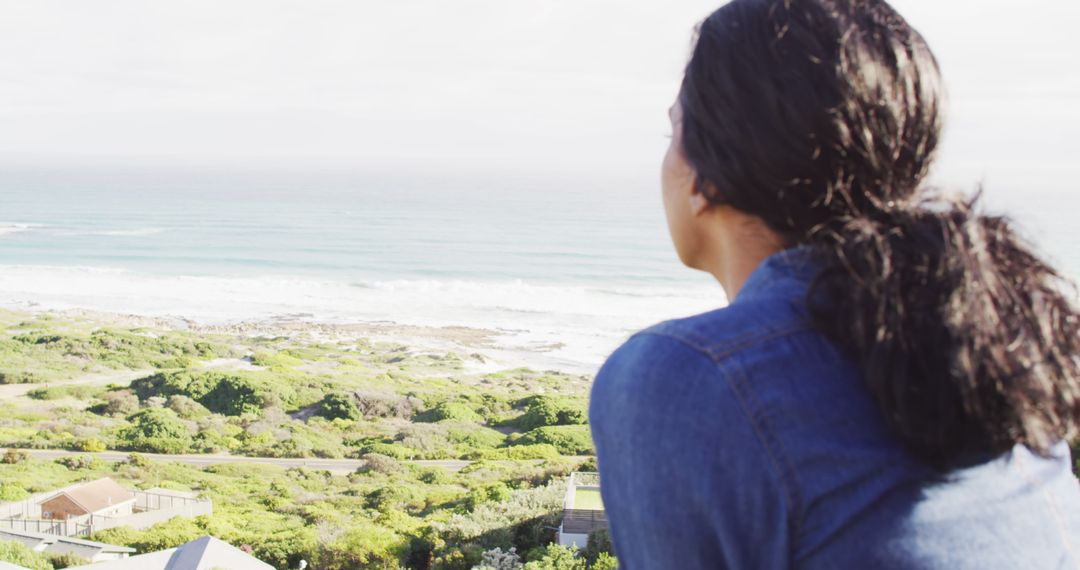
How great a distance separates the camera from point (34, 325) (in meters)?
33.0

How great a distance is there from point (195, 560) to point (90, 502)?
5.64 meters

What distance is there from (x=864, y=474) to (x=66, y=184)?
112170 mm

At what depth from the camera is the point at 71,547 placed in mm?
12828

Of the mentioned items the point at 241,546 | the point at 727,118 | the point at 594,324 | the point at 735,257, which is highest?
the point at 727,118

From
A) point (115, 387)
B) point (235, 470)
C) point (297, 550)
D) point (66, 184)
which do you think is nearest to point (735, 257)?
point (297, 550)

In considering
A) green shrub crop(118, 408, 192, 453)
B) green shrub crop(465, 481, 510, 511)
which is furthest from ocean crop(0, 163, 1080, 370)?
green shrub crop(465, 481, 510, 511)

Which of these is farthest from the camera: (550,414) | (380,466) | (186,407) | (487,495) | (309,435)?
(186,407)

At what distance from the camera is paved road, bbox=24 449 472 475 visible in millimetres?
19609

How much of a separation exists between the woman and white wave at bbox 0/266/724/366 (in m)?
30.3

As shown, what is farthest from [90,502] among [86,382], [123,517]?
[86,382]

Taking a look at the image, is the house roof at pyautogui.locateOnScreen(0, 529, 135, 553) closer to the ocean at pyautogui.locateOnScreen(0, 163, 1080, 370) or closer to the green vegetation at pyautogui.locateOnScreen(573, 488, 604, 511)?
the green vegetation at pyautogui.locateOnScreen(573, 488, 604, 511)

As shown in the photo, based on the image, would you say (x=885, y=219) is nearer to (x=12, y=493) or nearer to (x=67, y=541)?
(x=67, y=541)

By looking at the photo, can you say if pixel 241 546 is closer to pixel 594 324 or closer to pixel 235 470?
pixel 235 470

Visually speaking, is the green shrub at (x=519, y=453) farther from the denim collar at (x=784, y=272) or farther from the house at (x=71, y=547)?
the denim collar at (x=784, y=272)
